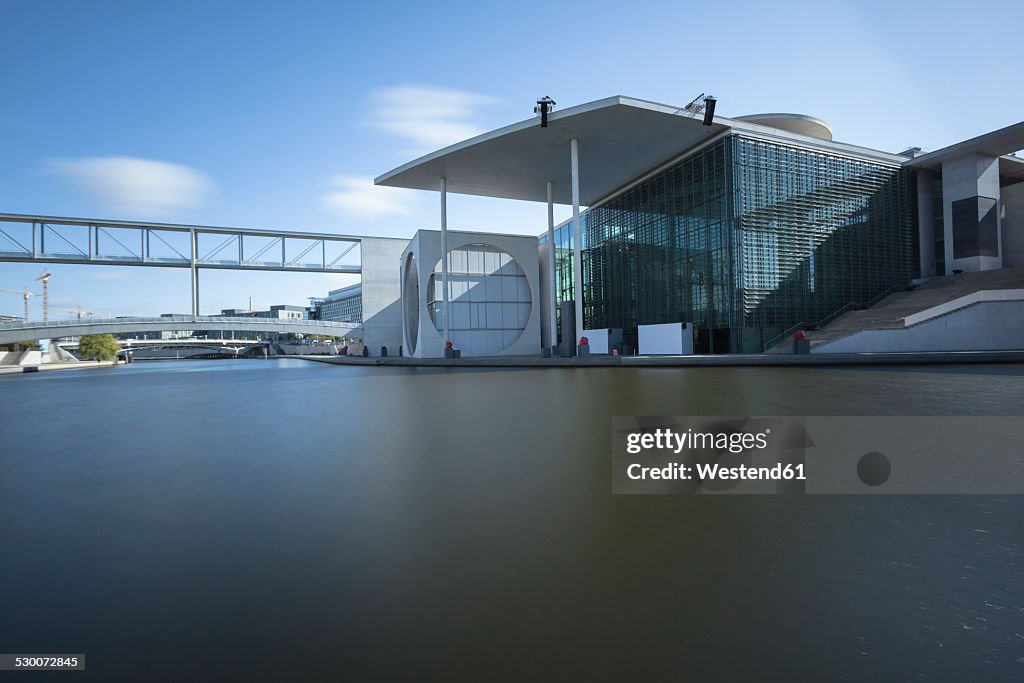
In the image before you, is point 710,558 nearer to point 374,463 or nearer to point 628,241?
point 374,463

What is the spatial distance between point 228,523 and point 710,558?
2717mm

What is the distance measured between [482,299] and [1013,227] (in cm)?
2966

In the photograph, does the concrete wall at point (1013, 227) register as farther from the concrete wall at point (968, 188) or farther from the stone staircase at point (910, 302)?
the stone staircase at point (910, 302)

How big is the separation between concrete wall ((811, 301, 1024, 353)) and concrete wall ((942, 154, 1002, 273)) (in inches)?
332

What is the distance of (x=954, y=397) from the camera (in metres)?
8.18

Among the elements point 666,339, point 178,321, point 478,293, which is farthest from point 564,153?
point 178,321

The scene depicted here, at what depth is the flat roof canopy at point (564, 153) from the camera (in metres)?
23.0

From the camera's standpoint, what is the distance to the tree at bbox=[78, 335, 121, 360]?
5912cm

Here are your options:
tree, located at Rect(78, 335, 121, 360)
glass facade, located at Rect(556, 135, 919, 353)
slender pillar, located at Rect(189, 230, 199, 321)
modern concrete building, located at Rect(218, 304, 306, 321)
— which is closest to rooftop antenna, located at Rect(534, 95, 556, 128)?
glass facade, located at Rect(556, 135, 919, 353)

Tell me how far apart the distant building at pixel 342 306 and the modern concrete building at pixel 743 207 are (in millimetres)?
63242

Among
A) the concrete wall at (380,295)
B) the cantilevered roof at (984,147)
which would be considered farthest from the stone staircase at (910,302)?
the concrete wall at (380,295)

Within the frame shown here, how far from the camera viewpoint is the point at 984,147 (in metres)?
26.6

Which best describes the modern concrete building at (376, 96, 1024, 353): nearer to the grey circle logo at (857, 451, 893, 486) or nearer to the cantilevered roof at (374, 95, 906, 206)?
the cantilevered roof at (374, 95, 906, 206)

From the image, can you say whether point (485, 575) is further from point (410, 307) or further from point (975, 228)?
point (410, 307)
